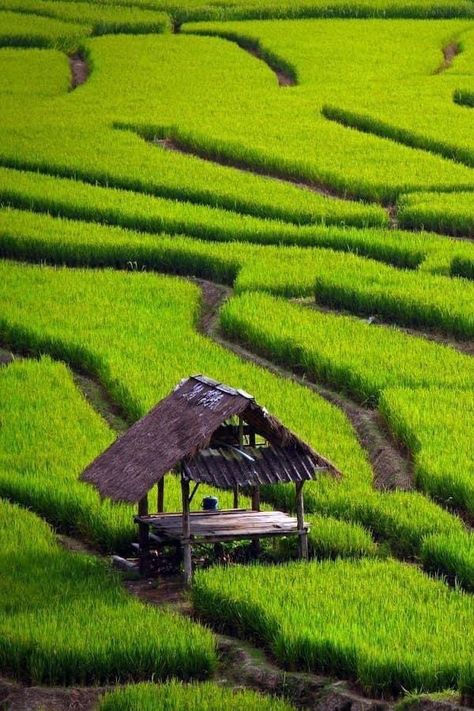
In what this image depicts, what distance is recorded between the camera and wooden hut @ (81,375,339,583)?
37.3 feet

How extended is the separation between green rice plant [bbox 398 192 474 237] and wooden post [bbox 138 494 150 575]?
409 inches

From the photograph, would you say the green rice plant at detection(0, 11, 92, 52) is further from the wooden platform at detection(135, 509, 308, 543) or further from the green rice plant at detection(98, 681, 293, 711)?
the green rice plant at detection(98, 681, 293, 711)

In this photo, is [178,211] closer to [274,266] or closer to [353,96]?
[274,266]

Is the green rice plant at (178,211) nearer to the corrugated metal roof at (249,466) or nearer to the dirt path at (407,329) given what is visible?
the dirt path at (407,329)

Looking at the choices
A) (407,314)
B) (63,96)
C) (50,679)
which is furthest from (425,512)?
(63,96)

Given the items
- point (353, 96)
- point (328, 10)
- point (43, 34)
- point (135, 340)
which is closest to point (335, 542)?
point (135, 340)

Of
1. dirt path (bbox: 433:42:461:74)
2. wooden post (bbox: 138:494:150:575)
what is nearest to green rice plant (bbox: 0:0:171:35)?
dirt path (bbox: 433:42:461:74)

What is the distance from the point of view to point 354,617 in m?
10.1

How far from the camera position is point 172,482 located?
44.7ft

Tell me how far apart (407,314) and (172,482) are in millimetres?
4976

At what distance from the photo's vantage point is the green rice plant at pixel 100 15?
36875 mm

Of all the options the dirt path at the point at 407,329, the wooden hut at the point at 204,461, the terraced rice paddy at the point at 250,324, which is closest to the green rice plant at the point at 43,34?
the terraced rice paddy at the point at 250,324

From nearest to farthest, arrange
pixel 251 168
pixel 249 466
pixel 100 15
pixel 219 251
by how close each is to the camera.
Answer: pixel 249 466, pixel 219 251, pixel 251 168, pixel 100 15

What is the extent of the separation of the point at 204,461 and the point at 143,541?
77 centimetres
